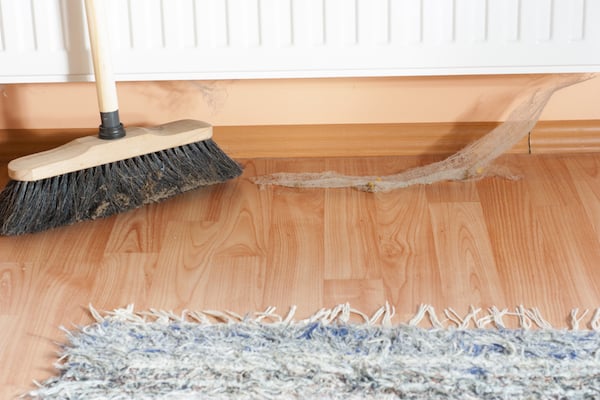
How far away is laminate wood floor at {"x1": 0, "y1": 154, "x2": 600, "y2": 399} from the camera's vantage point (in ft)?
4.38

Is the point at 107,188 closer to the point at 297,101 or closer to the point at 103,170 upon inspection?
the point at 103,170

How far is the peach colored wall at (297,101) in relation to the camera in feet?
5.70

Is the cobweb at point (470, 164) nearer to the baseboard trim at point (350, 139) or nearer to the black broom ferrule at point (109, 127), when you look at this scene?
the baseboard trim at point (350, 139)

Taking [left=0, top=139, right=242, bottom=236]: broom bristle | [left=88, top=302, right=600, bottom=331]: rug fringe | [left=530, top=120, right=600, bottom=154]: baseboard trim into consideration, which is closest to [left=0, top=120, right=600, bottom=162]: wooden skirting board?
[left=530, top=120, right=600, bottom=154]: baseboard trim

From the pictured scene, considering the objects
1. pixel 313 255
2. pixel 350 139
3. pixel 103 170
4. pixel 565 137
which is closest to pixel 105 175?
pixel 103 170

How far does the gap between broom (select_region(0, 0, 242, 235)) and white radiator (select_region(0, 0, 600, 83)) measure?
78mm

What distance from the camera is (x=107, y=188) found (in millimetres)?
1559

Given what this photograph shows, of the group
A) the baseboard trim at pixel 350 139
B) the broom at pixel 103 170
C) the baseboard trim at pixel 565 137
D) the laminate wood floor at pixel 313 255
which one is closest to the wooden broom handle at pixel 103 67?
the broom at pixel 103 170

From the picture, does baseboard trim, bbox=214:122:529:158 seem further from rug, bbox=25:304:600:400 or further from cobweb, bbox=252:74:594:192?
rug, bbox=25:304:600:400

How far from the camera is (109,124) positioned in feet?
5.13

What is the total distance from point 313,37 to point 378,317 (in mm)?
500

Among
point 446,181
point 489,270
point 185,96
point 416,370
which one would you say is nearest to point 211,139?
point 185,96

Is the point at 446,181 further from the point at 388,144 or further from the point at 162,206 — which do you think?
the point at 162,206

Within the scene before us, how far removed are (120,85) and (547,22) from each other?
2.41ft
